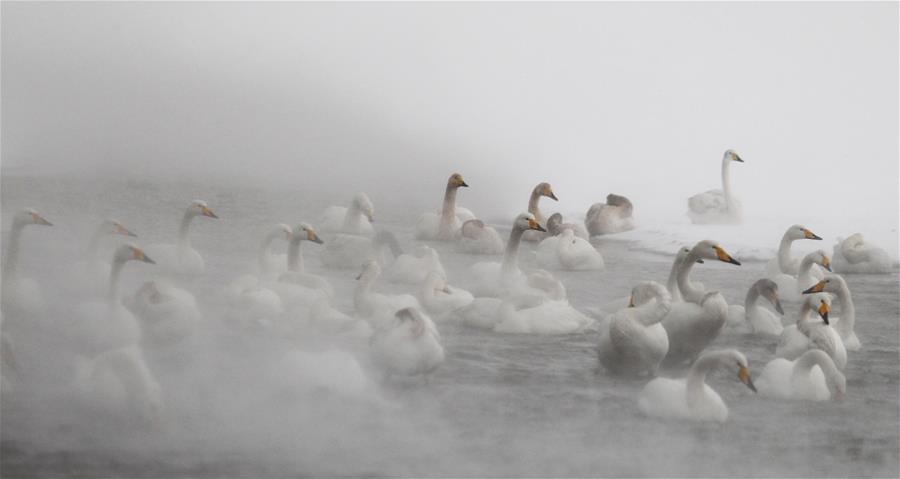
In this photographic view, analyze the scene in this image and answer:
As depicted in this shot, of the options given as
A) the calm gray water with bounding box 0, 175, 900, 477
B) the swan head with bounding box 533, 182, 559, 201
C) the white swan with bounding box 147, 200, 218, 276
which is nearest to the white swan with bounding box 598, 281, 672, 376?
the calm gray water with bounding box 0, 175, 900, 477

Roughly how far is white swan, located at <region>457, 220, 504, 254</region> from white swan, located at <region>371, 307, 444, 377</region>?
1064 millimetres

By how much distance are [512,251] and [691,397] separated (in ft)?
4.20

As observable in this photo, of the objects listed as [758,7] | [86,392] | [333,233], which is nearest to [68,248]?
[86,392]

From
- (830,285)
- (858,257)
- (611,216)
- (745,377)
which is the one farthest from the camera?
(858,257)

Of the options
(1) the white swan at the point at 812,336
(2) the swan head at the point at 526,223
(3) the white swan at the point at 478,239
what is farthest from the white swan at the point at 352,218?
(1) the white swan at the point at 812,336

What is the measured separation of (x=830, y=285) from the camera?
17.8ft

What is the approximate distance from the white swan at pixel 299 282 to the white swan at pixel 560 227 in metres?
1.21

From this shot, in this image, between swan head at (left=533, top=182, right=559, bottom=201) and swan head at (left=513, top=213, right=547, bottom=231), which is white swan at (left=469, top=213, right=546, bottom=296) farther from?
swan head at (left=533, top=182, right=559, bottom=201)

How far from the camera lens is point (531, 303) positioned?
16.7ft

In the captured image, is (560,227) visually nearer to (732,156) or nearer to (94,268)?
(732,156)

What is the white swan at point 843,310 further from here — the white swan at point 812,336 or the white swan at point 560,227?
the white swan at point 560,227

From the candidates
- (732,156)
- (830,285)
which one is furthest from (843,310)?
(732,156)

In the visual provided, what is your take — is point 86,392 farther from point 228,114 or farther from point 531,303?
point 531,303

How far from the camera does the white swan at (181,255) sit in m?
4.68
